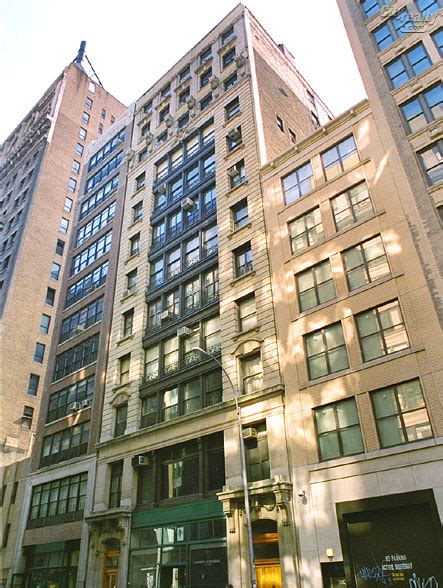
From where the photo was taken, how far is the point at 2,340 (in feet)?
166

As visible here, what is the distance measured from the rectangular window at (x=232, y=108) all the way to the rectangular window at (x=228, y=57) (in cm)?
605

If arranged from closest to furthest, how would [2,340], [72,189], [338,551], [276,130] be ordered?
1. [338,551]
2. [276,130]
3. [2,340]
4. [72,189]

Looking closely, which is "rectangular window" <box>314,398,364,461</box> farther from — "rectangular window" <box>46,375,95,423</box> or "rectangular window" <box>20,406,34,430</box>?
"rectangular window" <box>20,406,34,430</box>

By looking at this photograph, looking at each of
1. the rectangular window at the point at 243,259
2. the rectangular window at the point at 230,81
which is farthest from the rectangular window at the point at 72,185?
the rectangular window at the point at 243,259

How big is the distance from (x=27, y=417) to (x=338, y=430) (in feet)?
126

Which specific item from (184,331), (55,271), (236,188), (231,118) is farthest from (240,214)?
(55,271)

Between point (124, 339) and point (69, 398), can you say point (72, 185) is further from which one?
point (124, 339)

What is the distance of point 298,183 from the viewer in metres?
29.9

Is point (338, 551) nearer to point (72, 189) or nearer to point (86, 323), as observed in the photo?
point (86, 323)

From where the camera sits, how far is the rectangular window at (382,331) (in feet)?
70.0

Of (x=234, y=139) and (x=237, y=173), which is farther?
(x=234, y=139)

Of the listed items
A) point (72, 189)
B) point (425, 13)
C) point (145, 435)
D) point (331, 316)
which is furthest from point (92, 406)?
point (72, 189)

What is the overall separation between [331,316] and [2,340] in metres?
38.9

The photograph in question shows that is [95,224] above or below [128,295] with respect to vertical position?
above
